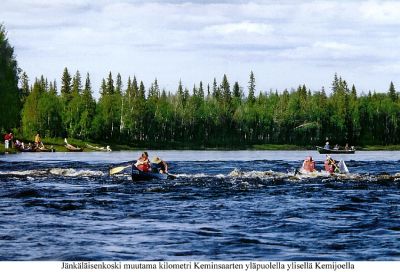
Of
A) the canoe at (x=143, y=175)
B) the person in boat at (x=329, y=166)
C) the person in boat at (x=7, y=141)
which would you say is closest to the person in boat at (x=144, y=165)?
the canoe at (x=143, y=175)

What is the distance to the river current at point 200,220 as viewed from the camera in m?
22.4

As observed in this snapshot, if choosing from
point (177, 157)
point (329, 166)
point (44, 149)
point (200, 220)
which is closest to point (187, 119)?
point (44, 149)

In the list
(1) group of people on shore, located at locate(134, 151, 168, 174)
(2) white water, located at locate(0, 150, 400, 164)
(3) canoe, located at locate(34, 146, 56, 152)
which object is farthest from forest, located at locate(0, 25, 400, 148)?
(1) group of people on shore, located at locate(134, 151, 168, 174)

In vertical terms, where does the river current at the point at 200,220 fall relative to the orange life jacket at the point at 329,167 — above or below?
below

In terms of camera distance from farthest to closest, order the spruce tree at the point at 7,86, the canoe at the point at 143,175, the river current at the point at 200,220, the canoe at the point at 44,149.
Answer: the canoe at the point at 44,149
the spruce tree at the point at 7,86
the canoe at the point at 143,175
the river current at the point at 200,220

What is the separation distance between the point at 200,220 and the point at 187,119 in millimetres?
152658

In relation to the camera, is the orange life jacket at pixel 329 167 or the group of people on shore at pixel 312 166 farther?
the orange life jacket at pixel 329 167

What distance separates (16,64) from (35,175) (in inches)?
1497

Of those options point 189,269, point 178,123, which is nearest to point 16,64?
point 189,269

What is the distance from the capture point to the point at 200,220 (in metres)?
28.1

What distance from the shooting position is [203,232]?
83.6ft

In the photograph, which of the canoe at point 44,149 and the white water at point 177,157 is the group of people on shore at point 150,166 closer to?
the white water at point 177,157

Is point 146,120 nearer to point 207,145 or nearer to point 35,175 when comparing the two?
point 207,145

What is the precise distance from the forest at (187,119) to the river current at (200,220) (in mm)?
95350
